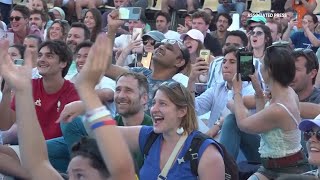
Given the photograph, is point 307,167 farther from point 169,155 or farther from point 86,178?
point 86,178

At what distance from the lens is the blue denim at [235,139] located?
6.54m

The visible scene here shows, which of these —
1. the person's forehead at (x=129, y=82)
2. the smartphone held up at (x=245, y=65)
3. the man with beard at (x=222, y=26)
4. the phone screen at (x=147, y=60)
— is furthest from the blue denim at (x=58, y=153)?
the man with beard at (x=222, y=26)

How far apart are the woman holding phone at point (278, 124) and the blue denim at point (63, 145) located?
117cm

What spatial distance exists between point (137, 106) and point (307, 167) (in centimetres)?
126

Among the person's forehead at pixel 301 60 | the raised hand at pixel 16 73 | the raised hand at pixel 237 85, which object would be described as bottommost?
the raised hand at pixel 237 85

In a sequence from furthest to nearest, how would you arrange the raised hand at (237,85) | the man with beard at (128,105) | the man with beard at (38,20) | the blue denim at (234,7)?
the blue denim at (234,7), the man with beard at (38,20), the raised hand at (237,85), the man with beard at (128,105)

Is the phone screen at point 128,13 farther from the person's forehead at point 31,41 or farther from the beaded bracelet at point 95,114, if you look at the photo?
the beaded bracelet at point 95,114

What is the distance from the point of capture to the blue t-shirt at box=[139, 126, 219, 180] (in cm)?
479

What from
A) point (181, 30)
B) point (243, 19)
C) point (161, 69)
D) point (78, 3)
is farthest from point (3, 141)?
point (78, 3)

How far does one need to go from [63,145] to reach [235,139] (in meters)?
1.34

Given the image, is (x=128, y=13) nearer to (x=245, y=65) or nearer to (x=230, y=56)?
(x=230, y=56)

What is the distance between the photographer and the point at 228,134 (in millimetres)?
6551

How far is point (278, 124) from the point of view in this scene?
18.8ft

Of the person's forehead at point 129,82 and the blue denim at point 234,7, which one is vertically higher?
the person's forehead at point 129,82
